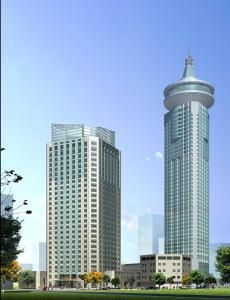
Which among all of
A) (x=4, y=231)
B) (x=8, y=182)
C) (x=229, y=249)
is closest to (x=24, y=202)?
(x=8, y=182)

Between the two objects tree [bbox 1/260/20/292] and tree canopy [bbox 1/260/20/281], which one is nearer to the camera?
tree canopy [bbox 1/260/20/281]

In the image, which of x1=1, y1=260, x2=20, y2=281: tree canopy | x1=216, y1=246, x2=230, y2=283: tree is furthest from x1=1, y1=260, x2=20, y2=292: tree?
x1=216, y1=246, x2=230, y2=283: tree

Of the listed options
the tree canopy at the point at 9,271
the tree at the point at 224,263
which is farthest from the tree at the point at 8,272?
the tree at the point at 224,263

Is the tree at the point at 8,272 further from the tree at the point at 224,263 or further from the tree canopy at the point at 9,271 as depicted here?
the tree at the point at 224,263

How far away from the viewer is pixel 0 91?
10.6 m

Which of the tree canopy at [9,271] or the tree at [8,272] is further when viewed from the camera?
the tree at [8,272]

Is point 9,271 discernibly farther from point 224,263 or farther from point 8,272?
point 224,263

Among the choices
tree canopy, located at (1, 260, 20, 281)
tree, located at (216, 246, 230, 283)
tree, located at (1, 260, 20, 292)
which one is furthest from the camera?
tree, located at (216, 246, 230, 283)

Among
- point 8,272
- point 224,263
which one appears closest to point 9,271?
point 8,272

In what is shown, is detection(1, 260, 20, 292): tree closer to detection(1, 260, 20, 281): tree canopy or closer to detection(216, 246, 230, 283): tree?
detection(1, 260, 20, 281): tree canopy

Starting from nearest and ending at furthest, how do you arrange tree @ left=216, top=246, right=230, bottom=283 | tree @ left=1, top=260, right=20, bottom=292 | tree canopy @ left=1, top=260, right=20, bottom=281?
1. tree canopy @ left=1, top=260, right=20, bottom=281
2. tree @ left=1, top=260, right=20, bottom=292
3. tree @ left=216, top=246, right=230, bottom=283

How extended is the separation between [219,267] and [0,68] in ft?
525

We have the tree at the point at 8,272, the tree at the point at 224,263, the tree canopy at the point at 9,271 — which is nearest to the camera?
the tree canopy at the point at 9,271

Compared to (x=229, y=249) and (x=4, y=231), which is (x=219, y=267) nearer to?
(x=229, y=249)
